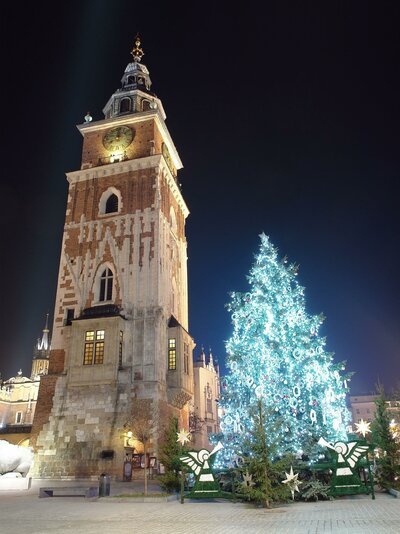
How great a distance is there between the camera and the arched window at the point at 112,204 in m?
36.1

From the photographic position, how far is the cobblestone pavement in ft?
30.8

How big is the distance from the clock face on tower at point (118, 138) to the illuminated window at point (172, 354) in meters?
17.6

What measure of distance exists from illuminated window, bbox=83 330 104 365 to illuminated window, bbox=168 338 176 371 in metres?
4.79

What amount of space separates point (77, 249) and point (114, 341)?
920 cm

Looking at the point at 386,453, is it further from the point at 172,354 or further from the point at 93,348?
the point at 93,348

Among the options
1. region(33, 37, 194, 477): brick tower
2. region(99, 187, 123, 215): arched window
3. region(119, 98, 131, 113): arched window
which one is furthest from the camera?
region(119, 98, 131, 113): arched window

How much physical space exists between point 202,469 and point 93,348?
52.3 feet

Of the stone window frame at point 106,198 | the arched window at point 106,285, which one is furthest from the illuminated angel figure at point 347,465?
the stone window frame at point 106,198

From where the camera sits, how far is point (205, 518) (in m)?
11.5

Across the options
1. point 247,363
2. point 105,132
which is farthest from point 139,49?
point 247,363

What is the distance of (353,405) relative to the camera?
106125 mm

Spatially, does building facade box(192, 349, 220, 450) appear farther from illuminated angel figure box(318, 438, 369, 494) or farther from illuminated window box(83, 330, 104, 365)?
illuminated angel figure box(318, 438, 369, 494)

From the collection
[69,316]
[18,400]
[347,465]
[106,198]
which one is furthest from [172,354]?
[18,400]

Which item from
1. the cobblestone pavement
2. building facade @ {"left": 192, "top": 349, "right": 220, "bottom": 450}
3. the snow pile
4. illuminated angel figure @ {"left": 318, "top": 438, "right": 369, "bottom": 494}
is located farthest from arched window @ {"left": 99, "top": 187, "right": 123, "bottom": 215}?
building facade @ {"left": 192, "top": 349, "right": 220, "bottom": 450}
